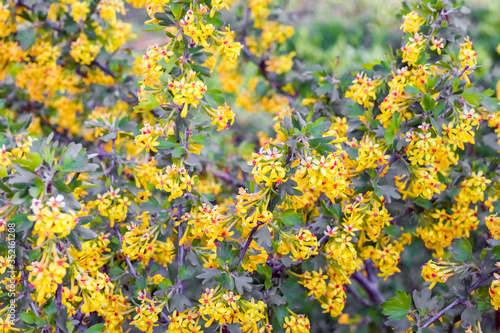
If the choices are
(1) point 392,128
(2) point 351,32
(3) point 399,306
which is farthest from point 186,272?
(2) point 351,32

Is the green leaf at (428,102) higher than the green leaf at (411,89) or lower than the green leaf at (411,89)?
lower

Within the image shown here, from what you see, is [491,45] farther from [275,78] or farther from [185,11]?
[185,11]

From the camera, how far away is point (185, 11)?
151 centimetres

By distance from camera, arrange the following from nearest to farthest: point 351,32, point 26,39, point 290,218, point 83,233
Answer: point 83,233 → point 290,218 → point 26,39 → point 351,32

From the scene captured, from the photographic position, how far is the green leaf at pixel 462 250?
1.54 m

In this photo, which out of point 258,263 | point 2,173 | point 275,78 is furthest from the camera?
point 275,78

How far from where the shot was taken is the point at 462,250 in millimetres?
1552

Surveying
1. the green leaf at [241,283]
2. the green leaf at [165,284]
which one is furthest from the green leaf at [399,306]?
the green leaf at [165,284]

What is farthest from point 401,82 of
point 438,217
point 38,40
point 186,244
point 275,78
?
point 38,40

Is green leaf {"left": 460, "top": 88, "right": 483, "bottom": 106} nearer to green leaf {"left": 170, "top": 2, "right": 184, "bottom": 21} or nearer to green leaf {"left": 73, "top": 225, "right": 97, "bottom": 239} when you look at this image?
green leaf {"left": 170, "top": 2, "right": 184, "bottom": 21}

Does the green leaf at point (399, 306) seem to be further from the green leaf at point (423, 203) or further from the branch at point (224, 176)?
the branch at point (224, 176)

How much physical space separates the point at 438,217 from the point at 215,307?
1.02 metres

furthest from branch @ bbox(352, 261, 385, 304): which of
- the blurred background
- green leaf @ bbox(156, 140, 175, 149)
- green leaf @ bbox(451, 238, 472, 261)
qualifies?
the blurred background

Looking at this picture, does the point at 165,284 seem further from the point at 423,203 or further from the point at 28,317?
the point at 423,203
